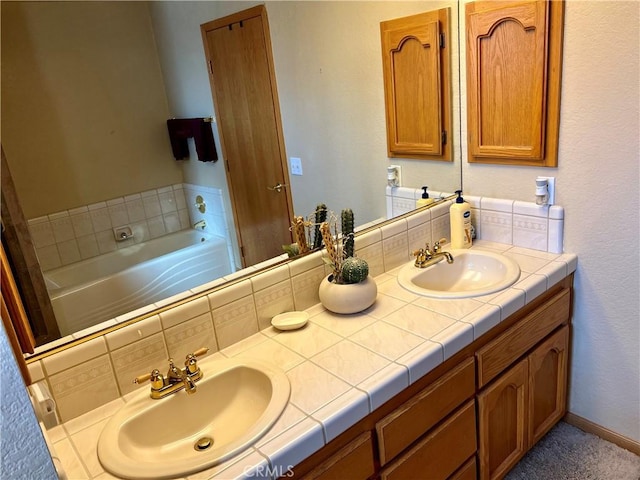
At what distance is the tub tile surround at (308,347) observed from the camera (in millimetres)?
1096

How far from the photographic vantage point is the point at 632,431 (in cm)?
189

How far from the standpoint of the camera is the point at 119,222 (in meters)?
1.28

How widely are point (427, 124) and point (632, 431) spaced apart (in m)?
1.45

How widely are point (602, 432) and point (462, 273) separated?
86 cm

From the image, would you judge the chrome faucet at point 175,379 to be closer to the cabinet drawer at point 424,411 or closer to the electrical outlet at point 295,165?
the cabinet drawer at point 424,411

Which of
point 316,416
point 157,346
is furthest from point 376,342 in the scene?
point 157,346

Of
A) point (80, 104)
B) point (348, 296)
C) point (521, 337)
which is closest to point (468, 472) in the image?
point (521, 337)

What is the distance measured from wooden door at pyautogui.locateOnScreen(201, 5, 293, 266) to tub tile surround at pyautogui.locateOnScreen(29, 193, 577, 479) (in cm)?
14

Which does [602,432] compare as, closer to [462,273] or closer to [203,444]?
[462,273]

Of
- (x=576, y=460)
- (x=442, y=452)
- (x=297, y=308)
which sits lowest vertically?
(x=576, y=460)

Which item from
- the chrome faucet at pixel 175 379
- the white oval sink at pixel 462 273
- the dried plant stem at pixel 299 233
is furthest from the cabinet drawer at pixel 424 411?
the dried plant stem at pixel 299 233

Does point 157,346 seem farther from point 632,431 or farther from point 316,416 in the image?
point 632,431

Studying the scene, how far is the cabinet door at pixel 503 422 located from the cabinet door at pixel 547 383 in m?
0.06

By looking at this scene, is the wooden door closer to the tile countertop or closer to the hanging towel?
the hanging towel
